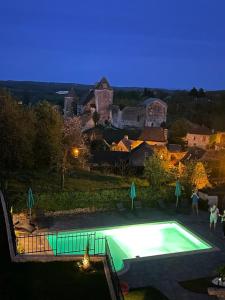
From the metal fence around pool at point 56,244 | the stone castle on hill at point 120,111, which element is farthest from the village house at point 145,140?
the metal fence around pool at point 56,244

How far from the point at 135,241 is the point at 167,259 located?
357 centimetres

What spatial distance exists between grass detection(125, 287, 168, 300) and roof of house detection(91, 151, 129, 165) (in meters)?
26.6

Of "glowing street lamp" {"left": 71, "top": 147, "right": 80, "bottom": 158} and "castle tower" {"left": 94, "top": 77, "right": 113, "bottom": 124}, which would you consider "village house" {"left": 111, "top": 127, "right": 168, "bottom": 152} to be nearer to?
"glowing street lamp" {"left": 71, "top": 147, "right": 80, "bottom": 158}

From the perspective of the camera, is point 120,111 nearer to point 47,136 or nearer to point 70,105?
point 70,105

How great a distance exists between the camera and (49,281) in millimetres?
13500

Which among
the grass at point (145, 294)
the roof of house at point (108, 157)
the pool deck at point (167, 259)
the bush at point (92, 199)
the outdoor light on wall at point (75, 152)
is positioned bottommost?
the grass at point (145, 294)

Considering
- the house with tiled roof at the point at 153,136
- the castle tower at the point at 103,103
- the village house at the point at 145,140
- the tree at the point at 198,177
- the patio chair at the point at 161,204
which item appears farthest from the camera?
the castle tower at the point at 103,103

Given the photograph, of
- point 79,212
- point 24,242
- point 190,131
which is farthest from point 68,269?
point 190,131

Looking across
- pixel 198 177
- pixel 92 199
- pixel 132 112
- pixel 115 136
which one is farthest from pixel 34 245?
pixel 132 112

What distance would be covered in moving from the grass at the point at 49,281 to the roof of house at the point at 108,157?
26.4 meters

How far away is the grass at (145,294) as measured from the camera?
46.0 ft

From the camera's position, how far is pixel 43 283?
13.3 meters

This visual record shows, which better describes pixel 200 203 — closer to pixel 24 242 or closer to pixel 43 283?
pixel 24 242

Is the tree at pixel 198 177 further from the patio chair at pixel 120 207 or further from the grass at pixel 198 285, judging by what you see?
the grass at pixel 198 285
